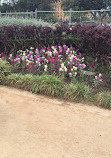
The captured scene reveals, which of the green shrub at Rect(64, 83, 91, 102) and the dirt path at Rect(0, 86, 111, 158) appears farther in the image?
the green shrub at Rect(64, 83, 91, 102)

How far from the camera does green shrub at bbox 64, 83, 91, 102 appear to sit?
3975mm

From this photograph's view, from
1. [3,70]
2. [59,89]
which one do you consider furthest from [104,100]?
[3,70]

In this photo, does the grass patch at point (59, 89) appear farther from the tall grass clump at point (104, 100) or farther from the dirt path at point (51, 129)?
the dirt path at point (51, 129)

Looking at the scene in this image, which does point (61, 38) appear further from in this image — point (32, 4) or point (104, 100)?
point (32, 4)

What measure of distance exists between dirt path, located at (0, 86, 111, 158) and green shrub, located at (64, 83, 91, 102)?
0.19 meters

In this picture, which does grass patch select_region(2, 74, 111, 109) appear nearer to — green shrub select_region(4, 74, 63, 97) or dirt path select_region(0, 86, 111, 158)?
green shrub select_region(4, 74, 63, 97)

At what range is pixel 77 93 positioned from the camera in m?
3.98

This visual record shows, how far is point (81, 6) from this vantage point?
1212 inches

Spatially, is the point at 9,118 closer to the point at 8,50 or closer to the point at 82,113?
the point at 82,113

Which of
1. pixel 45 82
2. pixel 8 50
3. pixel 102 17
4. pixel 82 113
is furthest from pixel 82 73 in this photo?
pixel 102 17

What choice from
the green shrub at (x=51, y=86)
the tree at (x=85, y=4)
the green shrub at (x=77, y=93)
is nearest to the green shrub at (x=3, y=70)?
the green shrub at (x=51, y=86)

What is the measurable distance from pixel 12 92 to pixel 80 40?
8.90ft

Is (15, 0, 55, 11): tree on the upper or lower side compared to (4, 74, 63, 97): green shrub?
upper

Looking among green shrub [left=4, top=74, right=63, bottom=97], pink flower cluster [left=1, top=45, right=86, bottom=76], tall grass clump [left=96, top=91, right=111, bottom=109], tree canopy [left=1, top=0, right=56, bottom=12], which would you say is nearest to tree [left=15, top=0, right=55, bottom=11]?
tree canopy [left=1, top=0, right=56, bottom=12]
